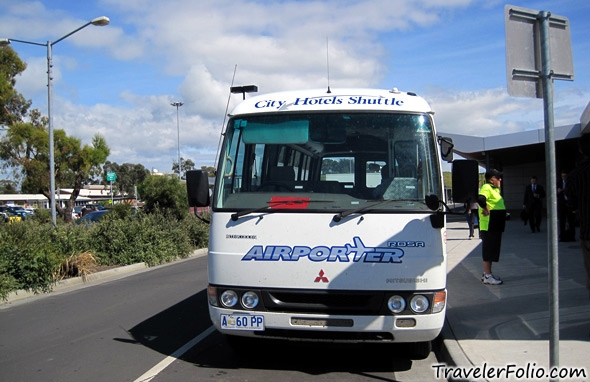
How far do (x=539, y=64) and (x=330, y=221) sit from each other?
85.9 inches

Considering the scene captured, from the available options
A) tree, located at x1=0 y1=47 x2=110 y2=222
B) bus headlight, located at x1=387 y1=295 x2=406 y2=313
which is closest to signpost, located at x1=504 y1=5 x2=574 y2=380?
bus headlight, located at x1=387 y1=295 x2=406 y2=313

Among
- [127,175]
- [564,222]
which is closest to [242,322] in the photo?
[564,222]

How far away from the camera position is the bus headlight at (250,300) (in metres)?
4.98

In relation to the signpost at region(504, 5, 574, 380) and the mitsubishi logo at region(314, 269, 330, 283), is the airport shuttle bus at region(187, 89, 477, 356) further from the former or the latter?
the signpost at region(504, 5, 574, 380)

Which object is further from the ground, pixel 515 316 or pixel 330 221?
pixel 330 221

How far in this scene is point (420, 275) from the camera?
188 inches

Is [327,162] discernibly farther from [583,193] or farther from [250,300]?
[583,193]

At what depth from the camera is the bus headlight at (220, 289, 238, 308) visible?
5.05 metres

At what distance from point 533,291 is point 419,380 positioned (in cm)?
388

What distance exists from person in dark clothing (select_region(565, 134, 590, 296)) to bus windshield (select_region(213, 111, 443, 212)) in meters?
1.56

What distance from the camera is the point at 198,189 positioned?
5.59 metres

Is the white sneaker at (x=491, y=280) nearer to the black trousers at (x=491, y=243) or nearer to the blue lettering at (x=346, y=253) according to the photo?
the black trousers at (x=491, y=243)

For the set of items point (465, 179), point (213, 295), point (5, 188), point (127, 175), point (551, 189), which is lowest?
point (213, 295)

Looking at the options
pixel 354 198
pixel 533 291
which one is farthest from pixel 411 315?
pixel 533 291
